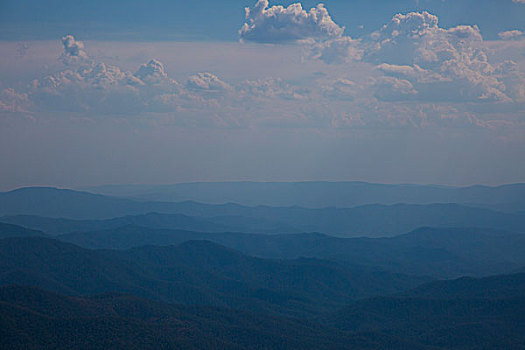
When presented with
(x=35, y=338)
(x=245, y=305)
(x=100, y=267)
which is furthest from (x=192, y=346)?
(x=100, y=267)

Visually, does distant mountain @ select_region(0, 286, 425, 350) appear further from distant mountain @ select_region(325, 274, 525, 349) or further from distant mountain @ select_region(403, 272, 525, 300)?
distant mountain @ select_region(403, 272, 525, 300)

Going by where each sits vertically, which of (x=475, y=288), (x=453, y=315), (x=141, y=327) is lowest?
(x=453, y=315)

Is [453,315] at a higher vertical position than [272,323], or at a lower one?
higher

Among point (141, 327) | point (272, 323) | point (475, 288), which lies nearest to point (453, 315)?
point (475, 288)

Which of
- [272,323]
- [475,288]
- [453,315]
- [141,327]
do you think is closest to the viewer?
[141,327]

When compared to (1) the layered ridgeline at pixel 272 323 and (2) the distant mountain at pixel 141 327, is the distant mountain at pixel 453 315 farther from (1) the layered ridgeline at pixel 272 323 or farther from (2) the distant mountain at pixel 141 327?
(2) the distant mountain at pixel 141 327

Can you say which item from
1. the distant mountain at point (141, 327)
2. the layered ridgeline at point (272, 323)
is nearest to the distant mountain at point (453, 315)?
the layered ridgeline at point (272, 323)

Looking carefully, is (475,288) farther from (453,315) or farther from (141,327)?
(141,327)
